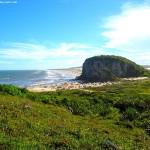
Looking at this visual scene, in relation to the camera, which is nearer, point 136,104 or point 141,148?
point 141,148

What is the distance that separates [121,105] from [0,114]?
25427 mm

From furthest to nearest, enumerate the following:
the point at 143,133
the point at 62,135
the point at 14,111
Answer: the point at 143,133, the point at 14,111, the point at 62,135

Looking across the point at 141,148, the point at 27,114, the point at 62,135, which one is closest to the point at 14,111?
the point at 27,114

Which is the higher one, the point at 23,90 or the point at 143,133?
the point at 23,90

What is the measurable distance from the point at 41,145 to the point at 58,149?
100 cm

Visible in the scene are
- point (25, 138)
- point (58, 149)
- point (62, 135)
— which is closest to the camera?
point (58, 149)

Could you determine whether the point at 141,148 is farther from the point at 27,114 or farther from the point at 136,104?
the point at 136,104

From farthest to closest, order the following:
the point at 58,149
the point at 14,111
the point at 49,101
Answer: the point at 49,101 < the point at 14,111 < the point at 58,149

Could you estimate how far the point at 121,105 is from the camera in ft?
152

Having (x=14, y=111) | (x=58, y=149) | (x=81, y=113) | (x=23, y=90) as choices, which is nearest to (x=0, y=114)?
(x=14, y=111)

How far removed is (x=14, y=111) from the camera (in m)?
25.6

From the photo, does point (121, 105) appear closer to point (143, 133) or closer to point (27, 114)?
point (143, 133)

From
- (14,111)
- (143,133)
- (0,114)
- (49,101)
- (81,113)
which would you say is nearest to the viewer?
(0,114)

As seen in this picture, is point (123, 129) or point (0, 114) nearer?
point (0, 114)
